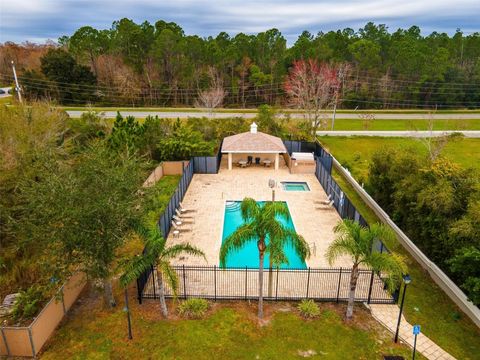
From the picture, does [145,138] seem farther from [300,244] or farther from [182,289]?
[300,244]

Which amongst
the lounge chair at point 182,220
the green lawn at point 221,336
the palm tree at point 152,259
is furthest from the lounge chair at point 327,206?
the palm tree at point 152,259

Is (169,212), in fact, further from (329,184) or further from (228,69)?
(228,69)

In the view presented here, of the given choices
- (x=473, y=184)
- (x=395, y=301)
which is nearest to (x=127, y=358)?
(x=395, y=301)

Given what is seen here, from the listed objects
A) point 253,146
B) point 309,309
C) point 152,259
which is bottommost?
point 309,309

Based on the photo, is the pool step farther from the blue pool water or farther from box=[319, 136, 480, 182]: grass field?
box=[319, 136, 480, 182]: grass field

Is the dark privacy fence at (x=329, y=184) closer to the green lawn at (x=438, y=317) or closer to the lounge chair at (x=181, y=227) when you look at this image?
the green lawn at (x=438, y=317)

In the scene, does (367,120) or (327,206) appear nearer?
(327,206)

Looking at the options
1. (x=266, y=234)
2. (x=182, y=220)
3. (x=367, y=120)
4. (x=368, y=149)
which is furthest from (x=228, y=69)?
(x=266, y=234)

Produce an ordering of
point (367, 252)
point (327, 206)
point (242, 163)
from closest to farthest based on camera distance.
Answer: point (367, 252) < point (327, 206) < point (242, 163)
